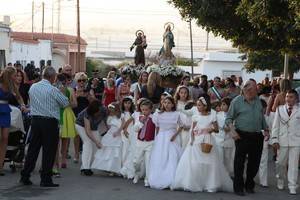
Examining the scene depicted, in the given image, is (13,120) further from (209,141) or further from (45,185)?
(209,141)

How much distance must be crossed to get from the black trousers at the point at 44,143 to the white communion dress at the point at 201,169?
6.86 feet

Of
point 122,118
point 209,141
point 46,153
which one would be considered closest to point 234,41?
point 122,118

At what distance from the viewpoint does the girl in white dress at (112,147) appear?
12906mm

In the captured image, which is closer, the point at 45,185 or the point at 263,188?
the point at 45,185

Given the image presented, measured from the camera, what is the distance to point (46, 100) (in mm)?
11031

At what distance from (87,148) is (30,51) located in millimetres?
58074

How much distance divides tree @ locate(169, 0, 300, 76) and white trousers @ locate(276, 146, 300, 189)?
249 centimetres

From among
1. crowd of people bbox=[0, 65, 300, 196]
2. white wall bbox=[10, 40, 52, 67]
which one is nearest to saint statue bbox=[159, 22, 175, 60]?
crowd of people bbox=[0, 65, 300, 196]

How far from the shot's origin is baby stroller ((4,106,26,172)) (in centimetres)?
1241

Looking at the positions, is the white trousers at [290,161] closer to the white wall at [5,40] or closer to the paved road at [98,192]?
the paved road at [98,192]

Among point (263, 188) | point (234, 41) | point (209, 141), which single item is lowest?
point (263, 188)

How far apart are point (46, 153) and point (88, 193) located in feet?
3.30

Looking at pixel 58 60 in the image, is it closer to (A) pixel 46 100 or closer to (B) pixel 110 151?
(B) pixel 110 151

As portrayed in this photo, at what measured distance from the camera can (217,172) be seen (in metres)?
11.4
